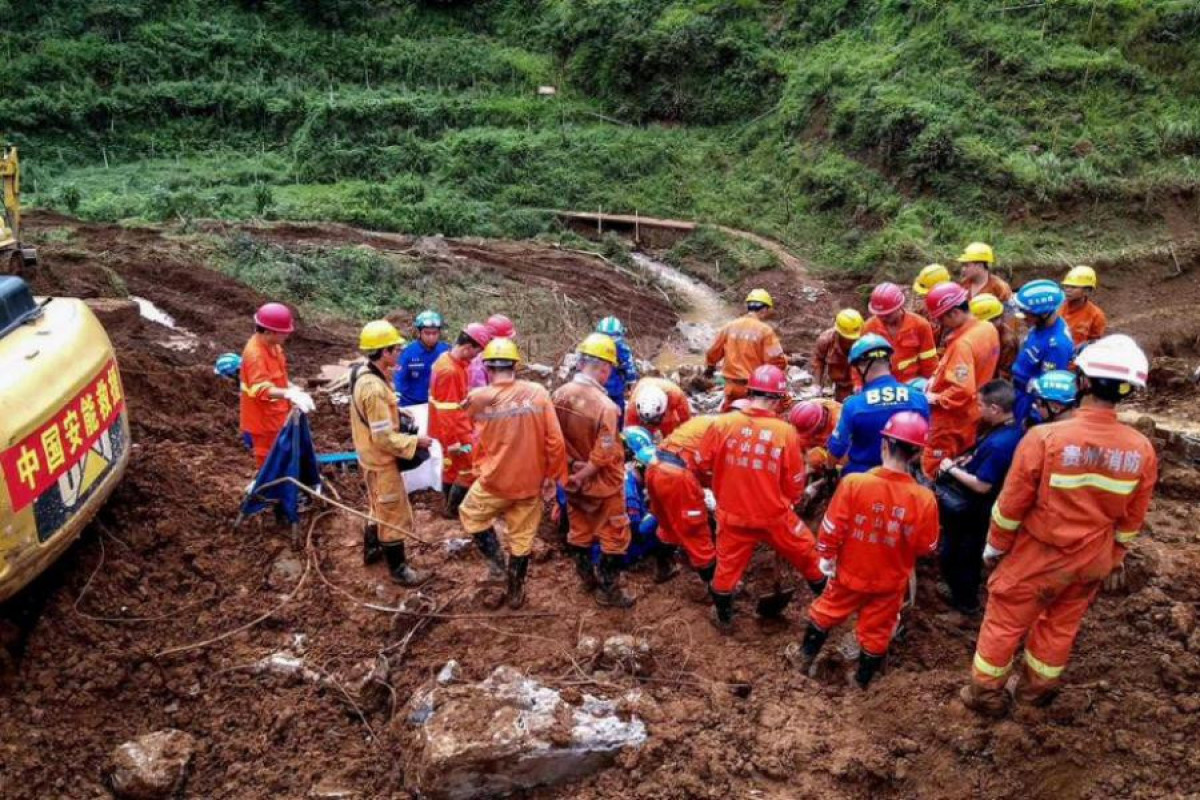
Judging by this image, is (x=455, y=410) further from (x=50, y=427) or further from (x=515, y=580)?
(x=50, y=427)

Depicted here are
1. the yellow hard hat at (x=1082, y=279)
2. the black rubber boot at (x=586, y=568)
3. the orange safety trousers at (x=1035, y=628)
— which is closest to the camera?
the orange safety trousers at (x=1035, y=628)

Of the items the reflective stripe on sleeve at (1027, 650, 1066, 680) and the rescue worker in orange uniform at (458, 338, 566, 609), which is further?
the rescue worker in orange uniform at (458, 338, 566, 609)

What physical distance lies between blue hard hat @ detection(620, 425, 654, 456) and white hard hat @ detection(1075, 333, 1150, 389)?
281cm

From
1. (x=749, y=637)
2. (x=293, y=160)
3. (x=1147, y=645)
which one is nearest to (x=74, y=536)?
(x=749, y=637)

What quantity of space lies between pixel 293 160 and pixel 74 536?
1877cm

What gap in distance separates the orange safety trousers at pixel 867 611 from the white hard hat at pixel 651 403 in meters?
1.73

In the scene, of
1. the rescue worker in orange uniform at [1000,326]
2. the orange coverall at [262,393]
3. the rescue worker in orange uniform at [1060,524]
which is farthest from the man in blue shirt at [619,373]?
the rescue worker in orange uniform at [1060,524]

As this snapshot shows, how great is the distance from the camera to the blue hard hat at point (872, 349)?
482 cm

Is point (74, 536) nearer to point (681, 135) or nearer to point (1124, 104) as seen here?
point (1124, 104)

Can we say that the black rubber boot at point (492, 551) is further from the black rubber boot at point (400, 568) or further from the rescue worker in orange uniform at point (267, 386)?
the rescue worker in orange uniform at point (267, 386)

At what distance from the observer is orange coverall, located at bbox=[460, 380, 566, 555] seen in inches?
185

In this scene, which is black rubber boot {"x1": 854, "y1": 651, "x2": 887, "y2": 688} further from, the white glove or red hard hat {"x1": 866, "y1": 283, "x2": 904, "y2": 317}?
the white glove

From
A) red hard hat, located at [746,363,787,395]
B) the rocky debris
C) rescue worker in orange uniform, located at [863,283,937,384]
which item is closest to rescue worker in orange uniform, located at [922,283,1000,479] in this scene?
rescue worker in orange uniform, located at [863,283,937,384]

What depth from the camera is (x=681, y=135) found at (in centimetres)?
2195
